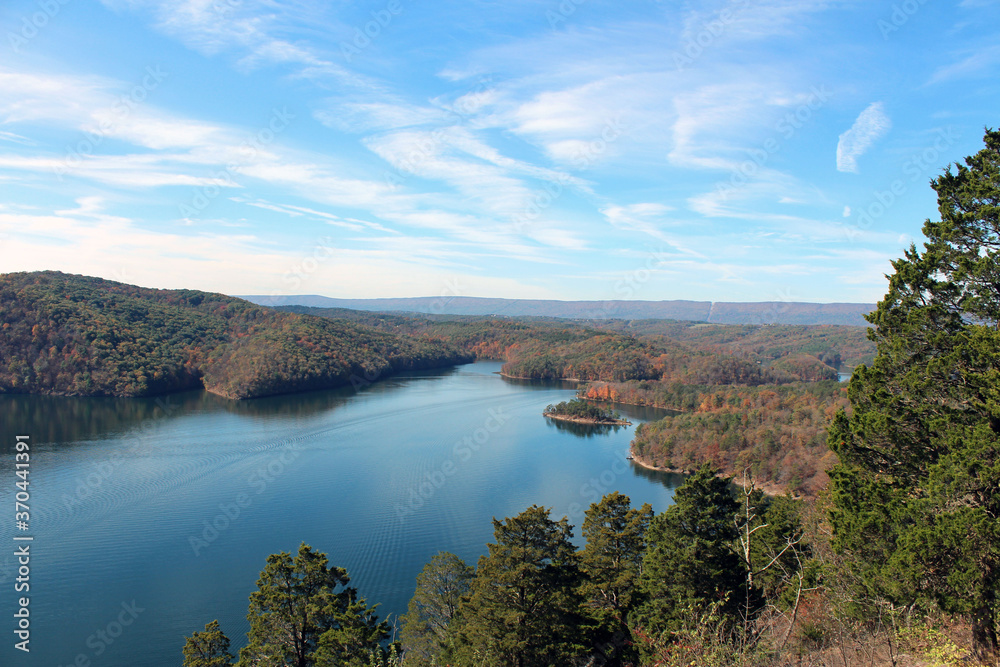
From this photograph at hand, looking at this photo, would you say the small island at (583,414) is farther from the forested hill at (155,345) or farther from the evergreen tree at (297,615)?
the evergreen tree at (297,615)

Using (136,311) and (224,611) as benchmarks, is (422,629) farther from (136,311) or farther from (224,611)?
(136,311)

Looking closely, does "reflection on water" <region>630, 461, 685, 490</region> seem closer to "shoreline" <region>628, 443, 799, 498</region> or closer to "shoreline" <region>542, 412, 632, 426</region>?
"shoreline" <region>628, 443, 799, 498</region>

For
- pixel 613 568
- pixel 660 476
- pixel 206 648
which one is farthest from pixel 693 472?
pixel 206 648

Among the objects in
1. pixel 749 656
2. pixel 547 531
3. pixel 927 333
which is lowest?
pixel 547 531

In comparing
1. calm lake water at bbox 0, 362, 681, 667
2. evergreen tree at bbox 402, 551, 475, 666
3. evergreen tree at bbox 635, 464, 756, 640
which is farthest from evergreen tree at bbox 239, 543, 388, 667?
evergreen tree at bbox 635, 464, 756, 640

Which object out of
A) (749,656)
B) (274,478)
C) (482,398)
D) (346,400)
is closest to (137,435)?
(274,478)

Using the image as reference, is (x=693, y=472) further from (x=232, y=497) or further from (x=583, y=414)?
(x=232, y=497)
